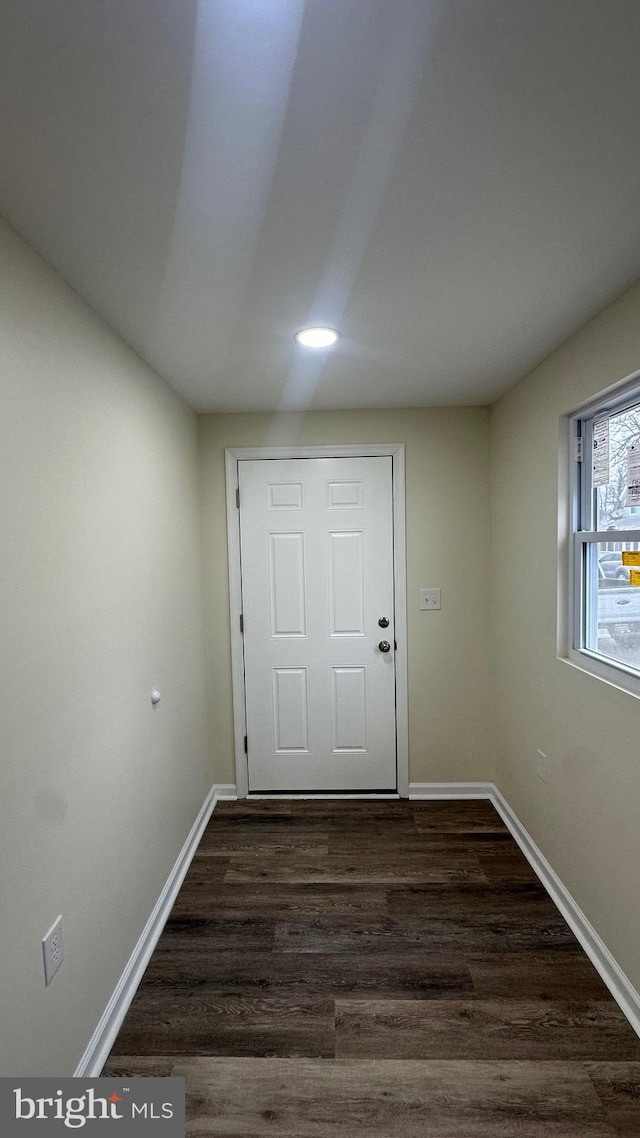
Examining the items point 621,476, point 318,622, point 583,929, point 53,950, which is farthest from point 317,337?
point 583,929

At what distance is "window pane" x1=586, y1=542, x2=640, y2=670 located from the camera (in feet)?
6.06

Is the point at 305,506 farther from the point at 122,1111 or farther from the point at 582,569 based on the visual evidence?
the point at 122,1111

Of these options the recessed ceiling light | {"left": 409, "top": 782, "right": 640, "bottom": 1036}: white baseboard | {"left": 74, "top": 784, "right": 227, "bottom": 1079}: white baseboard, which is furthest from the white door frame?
the recessed ceiling light

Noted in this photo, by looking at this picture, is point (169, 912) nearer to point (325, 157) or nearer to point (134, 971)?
point (134, 971)

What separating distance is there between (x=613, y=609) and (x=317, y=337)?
1475mm

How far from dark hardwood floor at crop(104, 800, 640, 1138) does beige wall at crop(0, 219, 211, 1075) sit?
30 centimetres

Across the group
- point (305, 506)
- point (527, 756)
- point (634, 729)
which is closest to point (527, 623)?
point (527, 756)

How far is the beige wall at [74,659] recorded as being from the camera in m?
1.24

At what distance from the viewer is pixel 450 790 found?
10.5ft

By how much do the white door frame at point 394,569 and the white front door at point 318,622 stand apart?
0.04m

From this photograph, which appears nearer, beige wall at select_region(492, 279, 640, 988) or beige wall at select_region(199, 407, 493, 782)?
beige wall at select_region(492, 279, 640, 988)

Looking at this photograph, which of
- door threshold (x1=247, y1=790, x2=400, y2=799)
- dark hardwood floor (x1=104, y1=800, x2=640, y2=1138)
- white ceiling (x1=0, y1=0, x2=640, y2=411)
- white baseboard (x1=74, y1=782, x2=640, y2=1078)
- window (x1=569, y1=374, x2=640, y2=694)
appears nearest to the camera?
white ceiling (x1=0, y1=0, x2=640, y2=411)

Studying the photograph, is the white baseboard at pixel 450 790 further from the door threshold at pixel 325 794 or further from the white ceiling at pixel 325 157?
the white ceiling at pixel 325 157

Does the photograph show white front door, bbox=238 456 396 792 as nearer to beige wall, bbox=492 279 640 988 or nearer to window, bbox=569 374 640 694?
beige wall, bbox=492 279 640 988
